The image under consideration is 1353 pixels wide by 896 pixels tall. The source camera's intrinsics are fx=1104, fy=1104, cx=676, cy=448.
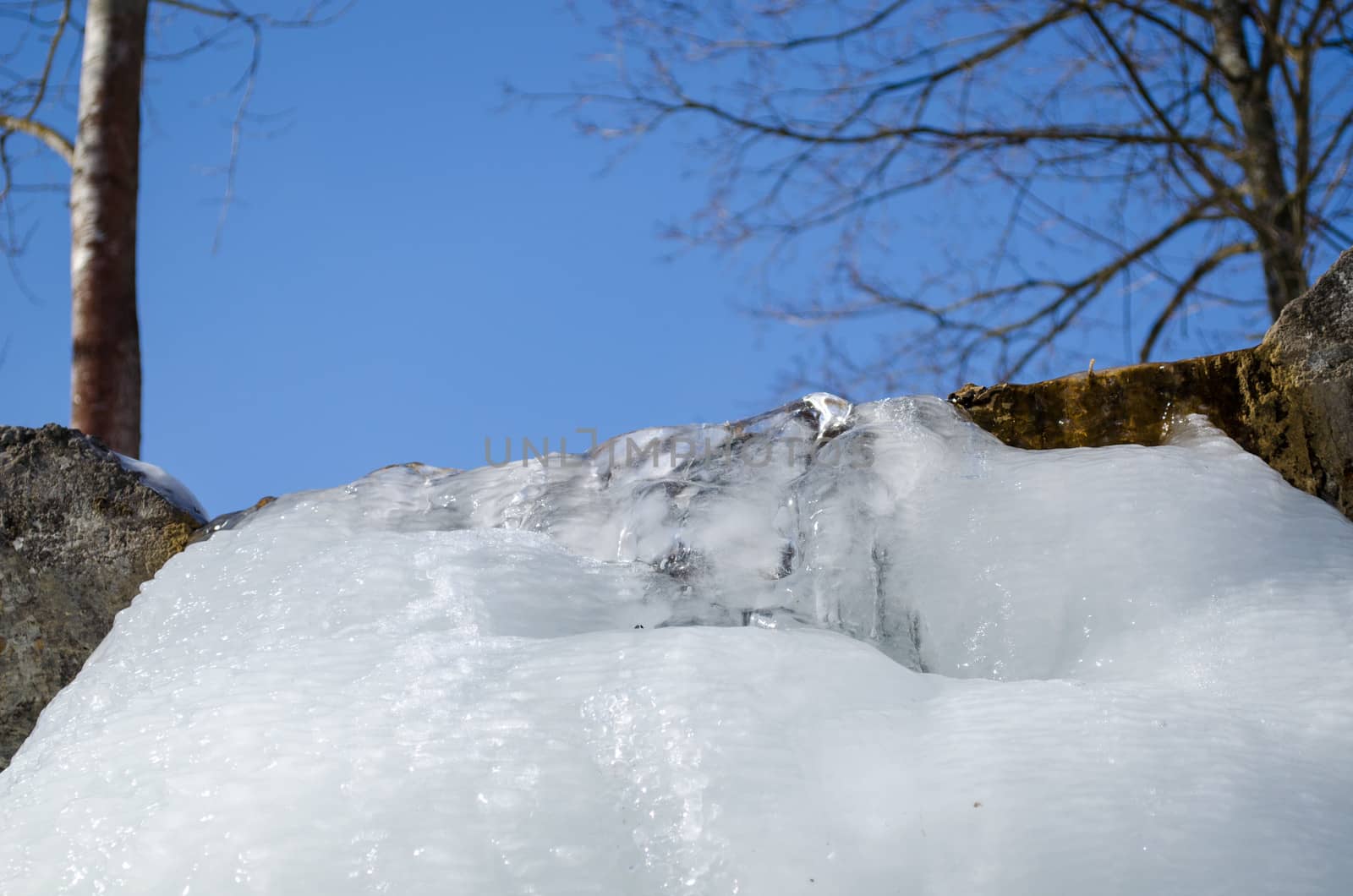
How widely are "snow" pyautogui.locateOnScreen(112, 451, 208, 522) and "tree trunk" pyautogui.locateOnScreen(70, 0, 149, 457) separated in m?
1.38

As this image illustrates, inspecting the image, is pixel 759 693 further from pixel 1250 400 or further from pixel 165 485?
pixel 165 485

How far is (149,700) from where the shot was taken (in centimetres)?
118

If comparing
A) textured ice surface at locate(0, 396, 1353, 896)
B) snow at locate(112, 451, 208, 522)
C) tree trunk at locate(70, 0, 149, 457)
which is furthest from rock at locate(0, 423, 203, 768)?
tree trunk at locate(70, 0, 149, 457)

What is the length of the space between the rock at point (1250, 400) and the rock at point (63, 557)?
1280 mm

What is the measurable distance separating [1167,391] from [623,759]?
99cm

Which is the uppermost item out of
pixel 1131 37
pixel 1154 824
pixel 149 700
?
pixel 1131 37

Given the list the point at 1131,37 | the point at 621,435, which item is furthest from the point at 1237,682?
the point at 1131,37

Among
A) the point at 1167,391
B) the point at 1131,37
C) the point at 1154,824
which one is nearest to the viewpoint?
the point at 1154,824

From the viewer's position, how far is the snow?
69.2 inches

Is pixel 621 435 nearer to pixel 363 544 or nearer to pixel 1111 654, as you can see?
pixel 363 544

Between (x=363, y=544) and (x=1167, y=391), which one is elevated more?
(x=1167, y=391)

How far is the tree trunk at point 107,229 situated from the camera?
10.1 feet

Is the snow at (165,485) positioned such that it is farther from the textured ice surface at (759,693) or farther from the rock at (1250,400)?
the rock at (1250,400)

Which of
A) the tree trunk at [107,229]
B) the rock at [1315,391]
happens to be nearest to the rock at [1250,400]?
the rock at [1315,391]
